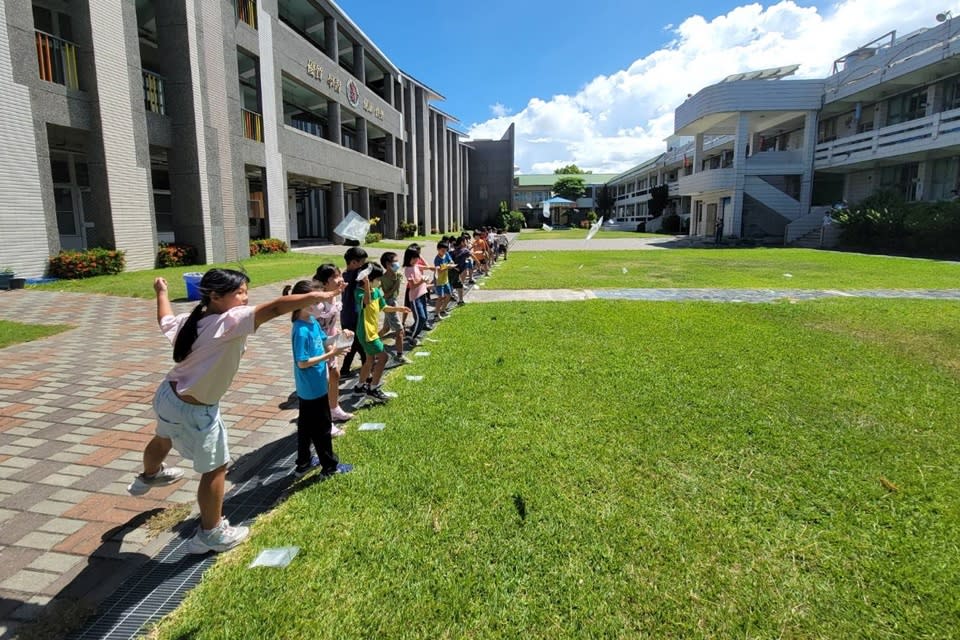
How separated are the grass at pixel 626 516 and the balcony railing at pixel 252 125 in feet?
61.7

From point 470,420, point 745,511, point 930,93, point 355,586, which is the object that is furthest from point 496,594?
point 930,93

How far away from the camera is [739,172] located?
34.3 metres

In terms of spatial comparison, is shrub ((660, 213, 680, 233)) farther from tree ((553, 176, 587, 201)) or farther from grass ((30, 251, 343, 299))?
grass ((30, 251, 343, 299))

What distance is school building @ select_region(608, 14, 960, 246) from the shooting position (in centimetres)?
2602

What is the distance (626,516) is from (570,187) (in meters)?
81.5

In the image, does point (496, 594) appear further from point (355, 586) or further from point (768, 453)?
point (768, 453)

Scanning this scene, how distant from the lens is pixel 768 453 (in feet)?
13.3

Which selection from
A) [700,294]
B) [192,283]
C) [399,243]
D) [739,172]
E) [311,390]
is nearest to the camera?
[311,390]

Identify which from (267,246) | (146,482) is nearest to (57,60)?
(267,246)

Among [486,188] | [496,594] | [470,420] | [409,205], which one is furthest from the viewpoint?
[486,188]

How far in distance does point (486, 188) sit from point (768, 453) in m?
71.8

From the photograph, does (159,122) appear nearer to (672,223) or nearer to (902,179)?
(902,179)

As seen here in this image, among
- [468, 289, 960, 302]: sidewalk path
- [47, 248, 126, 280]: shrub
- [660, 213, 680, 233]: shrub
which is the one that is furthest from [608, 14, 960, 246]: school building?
[47, 248, 126, 280]: shrub

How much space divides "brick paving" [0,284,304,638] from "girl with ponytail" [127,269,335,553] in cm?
44
